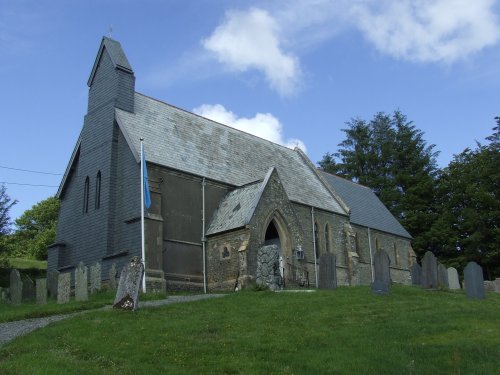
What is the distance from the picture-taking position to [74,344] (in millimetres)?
12727

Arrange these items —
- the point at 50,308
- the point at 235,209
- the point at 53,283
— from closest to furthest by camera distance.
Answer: the point at 50,308 < the point at 53,283 < the point at 235,209

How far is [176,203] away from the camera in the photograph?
94.2ft

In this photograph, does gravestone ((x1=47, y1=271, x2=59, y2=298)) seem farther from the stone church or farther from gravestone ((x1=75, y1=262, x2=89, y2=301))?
the stone church

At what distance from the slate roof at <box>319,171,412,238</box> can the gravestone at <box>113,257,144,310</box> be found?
81.2 feet

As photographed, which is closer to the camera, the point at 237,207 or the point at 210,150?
the point at 237,207

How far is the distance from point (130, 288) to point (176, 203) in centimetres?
1193

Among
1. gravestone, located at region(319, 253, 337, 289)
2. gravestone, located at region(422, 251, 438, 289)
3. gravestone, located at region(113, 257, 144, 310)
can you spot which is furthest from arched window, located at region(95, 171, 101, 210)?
gravestone, located at region(422, 251, 438, 289)

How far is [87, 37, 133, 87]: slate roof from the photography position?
102 feet

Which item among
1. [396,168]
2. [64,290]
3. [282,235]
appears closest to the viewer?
[64,290]

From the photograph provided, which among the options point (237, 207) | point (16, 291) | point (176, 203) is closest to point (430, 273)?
point (237, 207)

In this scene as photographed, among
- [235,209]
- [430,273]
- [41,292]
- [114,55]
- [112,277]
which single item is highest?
[114,55]

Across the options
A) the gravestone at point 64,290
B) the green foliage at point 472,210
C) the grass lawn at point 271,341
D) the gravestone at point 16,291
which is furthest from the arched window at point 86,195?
the green foliage at point 472,210

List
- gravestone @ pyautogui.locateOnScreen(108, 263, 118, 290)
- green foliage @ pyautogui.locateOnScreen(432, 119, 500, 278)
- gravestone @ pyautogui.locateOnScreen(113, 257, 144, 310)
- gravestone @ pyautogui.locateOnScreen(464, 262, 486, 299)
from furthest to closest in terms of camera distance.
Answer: green foliage @ pyautogui.locateOnScreen(432, 119, 500, 278) → gravestone @ pyautogui.locateOnScreen(108, 263, 118, 290) → gravestone @ pyautogui.locateOnScreen(464, 262, 486, 299) → gravestone @ pyautogui.locateOnScreen(113, 257, 144, 310)

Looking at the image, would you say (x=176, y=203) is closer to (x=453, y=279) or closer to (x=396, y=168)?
(x=453, y=279)
